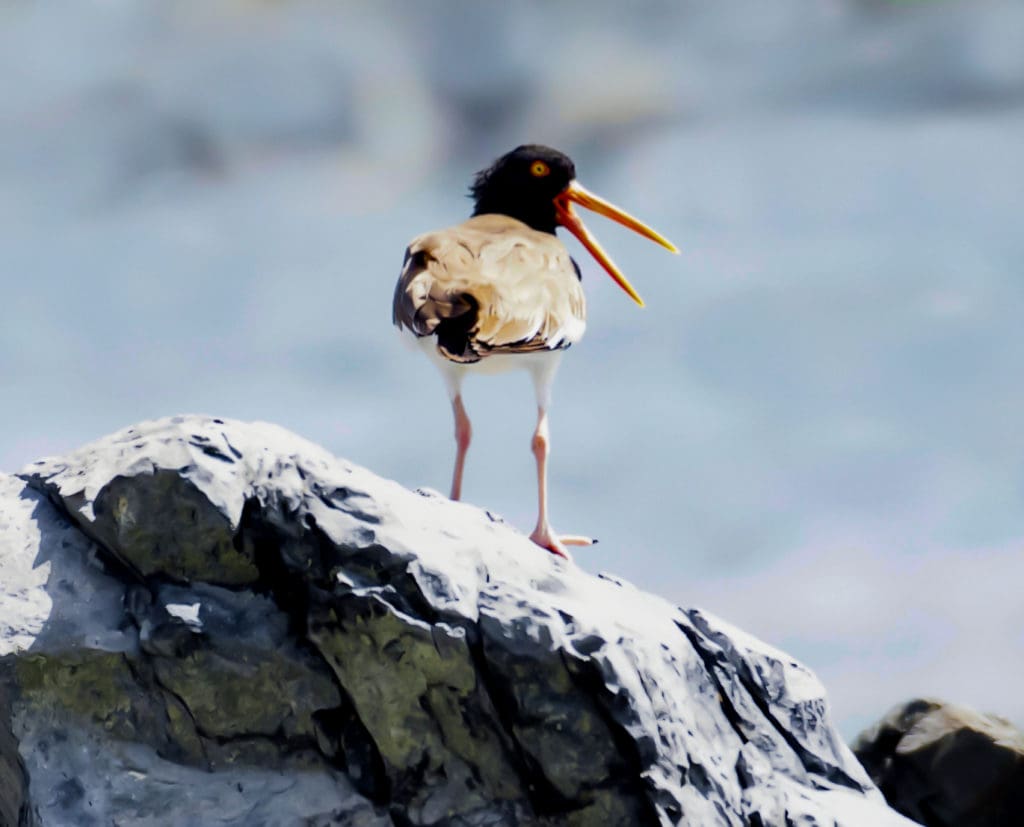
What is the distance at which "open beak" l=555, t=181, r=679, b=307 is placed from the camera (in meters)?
7.58

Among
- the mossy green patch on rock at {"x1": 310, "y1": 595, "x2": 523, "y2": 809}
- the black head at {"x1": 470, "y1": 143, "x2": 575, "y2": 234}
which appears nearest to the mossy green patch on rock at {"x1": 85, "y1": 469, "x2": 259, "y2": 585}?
the mossy green patch on rock at {"x1": 310, "y1": 595, "x2": 523, "y2": 809}

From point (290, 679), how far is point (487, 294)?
2.33 metres

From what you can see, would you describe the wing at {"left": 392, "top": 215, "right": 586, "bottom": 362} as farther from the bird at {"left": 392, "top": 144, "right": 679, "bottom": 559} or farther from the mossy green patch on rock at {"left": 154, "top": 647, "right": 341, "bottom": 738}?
the mossy green patch on rock at {"left": 154, "top": 647, "right": 341, "bottom": 738}

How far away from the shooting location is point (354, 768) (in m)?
3.95

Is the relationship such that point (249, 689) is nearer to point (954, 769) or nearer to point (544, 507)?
point (544, 507)

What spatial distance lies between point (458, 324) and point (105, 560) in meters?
2.08

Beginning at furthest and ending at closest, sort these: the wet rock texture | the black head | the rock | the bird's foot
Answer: the black head, the rock, the bird's foot, the wet rock texture

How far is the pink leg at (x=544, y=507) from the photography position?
5465 millimetres

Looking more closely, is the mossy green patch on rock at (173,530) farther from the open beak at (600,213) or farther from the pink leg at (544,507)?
the open beak at (600,213)

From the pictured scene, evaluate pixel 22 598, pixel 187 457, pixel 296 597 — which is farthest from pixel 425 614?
pixel 22 598

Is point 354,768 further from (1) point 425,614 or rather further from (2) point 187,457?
(2) point 187,457

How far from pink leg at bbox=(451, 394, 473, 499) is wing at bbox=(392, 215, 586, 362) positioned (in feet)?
1.72

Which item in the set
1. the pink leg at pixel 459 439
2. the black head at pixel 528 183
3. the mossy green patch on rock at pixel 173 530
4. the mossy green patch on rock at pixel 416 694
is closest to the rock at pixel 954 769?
the pink leg at pixel 459 439

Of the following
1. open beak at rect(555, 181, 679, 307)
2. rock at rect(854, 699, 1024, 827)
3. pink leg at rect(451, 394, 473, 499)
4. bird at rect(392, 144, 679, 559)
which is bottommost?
rock at rect(854, 699, 1024, 827)
